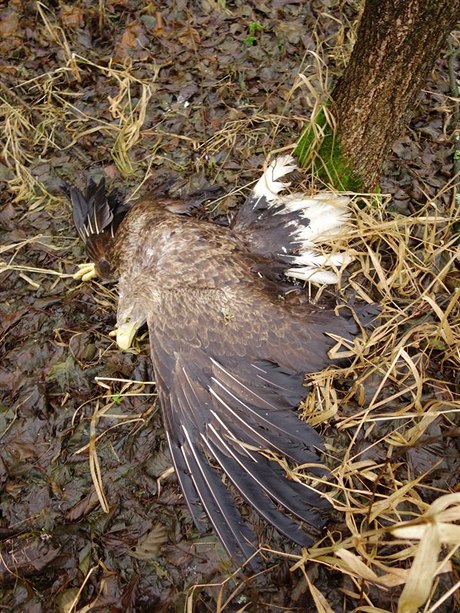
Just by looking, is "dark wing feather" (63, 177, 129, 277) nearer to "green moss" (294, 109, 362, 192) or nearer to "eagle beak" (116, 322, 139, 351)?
"eagle beak" (116, 322, 139, 351)

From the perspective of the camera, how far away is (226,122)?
344 cm

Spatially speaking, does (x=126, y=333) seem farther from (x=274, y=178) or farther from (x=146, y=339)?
(x=274, y=178)

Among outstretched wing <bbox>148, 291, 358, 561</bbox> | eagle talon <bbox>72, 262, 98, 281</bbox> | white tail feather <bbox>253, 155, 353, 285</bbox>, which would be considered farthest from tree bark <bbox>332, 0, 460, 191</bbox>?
eagle talon <bbox>72, 262, 98, 281</bbox>

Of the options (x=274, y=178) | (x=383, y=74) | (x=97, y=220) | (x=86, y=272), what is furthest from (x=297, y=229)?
(x=86, y=272)

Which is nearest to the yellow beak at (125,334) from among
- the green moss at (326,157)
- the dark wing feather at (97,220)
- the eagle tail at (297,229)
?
the dark wing feather at (97,220)

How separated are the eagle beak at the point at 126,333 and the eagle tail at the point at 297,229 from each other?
2.59 feet

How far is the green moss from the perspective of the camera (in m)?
2.88

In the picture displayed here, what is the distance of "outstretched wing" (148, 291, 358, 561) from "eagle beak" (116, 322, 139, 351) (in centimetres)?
26

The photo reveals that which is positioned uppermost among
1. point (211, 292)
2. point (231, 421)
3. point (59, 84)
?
point (59, 84)

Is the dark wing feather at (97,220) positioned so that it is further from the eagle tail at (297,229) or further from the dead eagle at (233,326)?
the eagle tail at (297,229)

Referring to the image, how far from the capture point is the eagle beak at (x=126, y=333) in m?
2.70

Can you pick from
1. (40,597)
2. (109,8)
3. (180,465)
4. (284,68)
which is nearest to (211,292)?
(180,465)

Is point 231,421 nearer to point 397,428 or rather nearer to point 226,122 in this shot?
point 397,428

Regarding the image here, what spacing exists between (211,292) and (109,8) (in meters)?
2.80
